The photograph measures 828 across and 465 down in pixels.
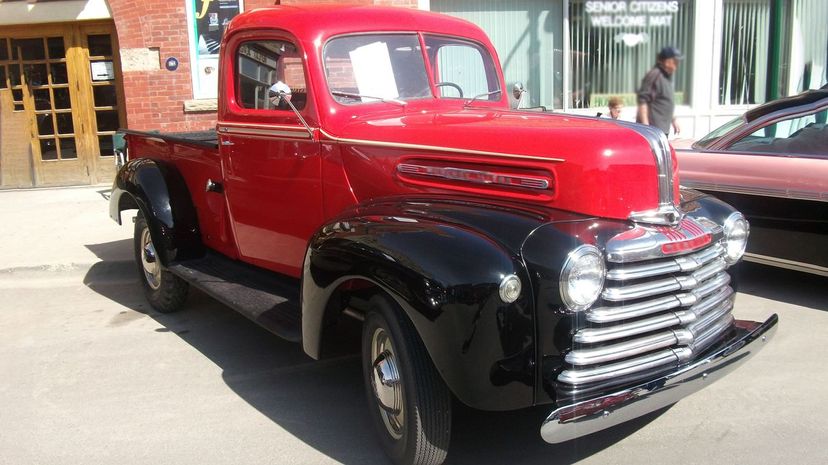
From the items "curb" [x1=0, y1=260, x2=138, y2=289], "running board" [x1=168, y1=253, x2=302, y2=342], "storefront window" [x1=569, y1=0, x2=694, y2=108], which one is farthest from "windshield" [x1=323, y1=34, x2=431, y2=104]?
"curb" [x1=0, y1=260, x2=138, y2=289]

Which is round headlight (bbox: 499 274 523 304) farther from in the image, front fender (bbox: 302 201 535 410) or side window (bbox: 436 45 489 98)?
side window (bbox: 436 45 489 98)

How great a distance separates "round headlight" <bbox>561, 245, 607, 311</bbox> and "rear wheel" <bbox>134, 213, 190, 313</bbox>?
11.1 feet

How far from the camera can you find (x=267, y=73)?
4.23 m

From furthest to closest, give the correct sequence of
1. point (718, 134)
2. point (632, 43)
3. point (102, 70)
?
1. point (102, 70)
2. point (718, 134)
3. point (632, 43)

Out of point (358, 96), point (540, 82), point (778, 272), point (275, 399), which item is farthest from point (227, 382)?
point (540, 82)

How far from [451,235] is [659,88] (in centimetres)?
186

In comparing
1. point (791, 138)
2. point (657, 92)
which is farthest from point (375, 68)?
point (791, 138)

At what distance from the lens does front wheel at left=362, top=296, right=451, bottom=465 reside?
2.79 m

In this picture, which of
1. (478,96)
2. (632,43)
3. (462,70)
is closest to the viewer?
(632,43)

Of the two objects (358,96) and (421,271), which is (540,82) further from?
(421,271)

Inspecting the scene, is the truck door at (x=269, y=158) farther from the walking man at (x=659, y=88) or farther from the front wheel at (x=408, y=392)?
the walking man at (x=659, y=88)

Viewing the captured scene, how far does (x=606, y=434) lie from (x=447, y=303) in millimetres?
1262

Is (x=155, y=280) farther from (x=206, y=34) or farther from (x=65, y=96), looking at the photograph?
(x=65, y=96)

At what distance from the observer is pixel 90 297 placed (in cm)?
601
